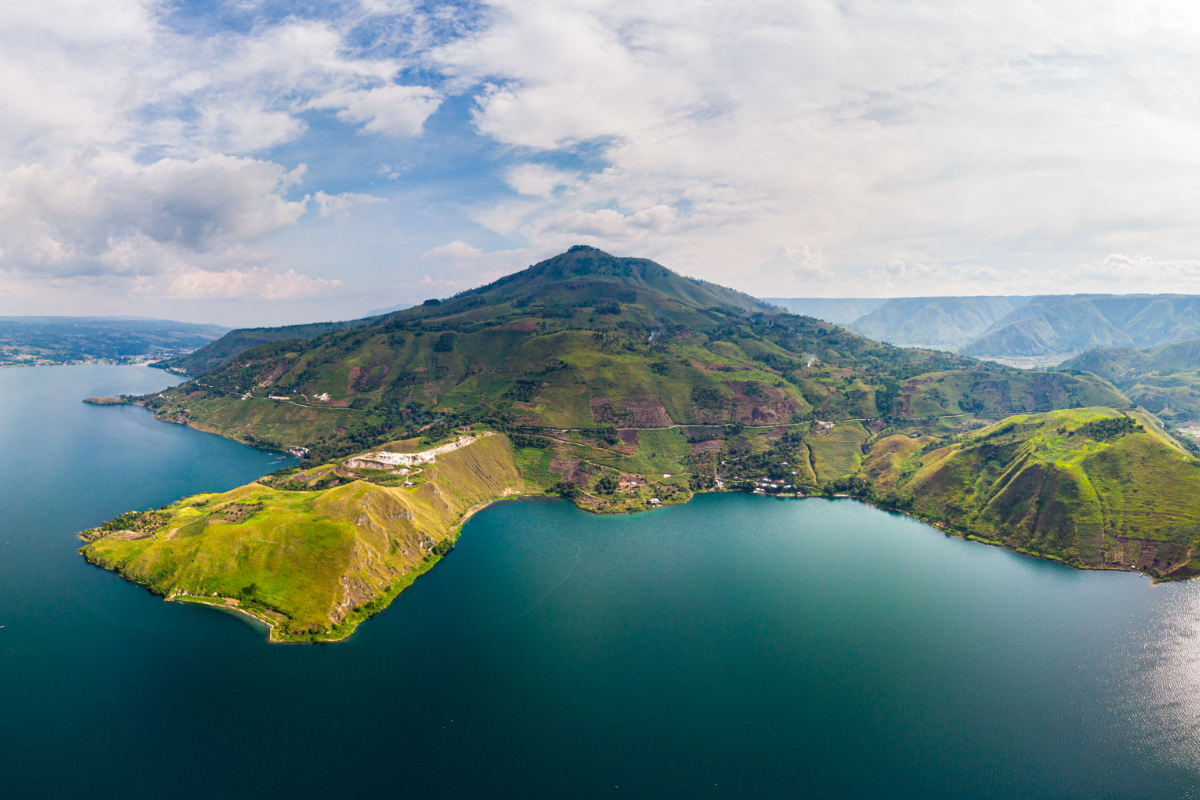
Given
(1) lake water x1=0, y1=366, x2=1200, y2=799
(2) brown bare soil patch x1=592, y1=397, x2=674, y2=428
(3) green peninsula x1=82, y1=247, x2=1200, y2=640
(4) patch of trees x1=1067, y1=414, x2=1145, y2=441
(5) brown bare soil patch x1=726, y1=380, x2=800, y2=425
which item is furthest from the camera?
(5) brown bare soil patch x1=726, y1=380, x2=800, y2=425

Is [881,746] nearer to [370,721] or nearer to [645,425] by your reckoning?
[370,721]

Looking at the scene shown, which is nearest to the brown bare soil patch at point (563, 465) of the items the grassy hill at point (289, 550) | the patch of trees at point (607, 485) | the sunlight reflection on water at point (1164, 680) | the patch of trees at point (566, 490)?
the patch of trees at point (566, 490)

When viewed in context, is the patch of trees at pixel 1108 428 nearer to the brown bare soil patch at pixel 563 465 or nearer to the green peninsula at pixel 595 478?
the green peninsula at pixel 595 478

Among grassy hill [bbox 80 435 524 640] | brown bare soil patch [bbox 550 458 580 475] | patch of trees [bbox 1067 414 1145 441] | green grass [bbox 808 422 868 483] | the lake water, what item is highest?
patch of trees [bbox 1067 414 1145 441]

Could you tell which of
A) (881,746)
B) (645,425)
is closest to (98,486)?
(645,425)

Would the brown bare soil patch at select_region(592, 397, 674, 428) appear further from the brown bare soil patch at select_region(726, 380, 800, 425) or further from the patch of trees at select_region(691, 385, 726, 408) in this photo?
the brown bare soil patch at select_region(726, 380, 800, 425)

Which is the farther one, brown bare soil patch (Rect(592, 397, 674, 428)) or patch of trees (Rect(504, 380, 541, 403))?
patch of trees (Rect(504, 380, 541, 403))

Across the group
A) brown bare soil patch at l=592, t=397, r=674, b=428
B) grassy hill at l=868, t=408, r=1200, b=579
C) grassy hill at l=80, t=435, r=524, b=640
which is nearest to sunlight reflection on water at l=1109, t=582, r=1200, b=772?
grassy hill at l=868, t=408, r=1200, b=579
